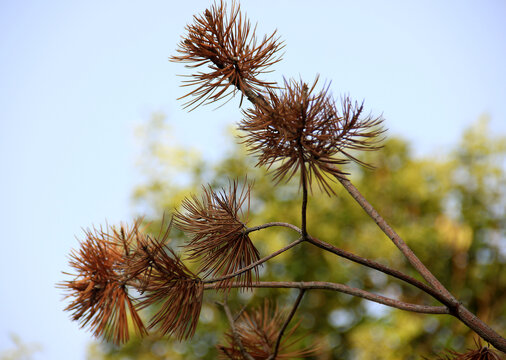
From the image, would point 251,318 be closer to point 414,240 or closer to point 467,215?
point 414,240

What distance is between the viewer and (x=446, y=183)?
5.99m

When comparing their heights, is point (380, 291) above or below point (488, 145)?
below

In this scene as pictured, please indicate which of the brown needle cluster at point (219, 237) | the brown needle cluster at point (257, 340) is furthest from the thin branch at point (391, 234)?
the brown needle cluster at point (257, 340)

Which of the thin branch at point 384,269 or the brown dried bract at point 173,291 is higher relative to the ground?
the thin branch at point 384,269

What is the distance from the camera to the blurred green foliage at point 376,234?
522cm

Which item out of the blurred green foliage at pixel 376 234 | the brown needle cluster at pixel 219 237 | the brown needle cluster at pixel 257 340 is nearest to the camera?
the brown needle cluster at pixel 219 237

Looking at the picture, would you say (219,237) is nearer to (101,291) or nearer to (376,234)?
(101,291)

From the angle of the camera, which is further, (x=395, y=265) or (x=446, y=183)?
(x=446, y=183)

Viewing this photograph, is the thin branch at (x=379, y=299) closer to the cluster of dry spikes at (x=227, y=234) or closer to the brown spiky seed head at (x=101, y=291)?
the cluster of dry spikes at (x=227, y=234)

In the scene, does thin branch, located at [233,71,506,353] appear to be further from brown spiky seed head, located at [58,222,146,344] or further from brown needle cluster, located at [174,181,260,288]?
brown spiky seed head, located at [58,222,146,344]

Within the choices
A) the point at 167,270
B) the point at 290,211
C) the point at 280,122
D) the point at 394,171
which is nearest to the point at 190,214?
the point at 167,270

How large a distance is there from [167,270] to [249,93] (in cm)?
25

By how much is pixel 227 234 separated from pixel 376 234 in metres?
4.76

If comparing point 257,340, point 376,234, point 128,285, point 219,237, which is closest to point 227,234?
point 219,237
